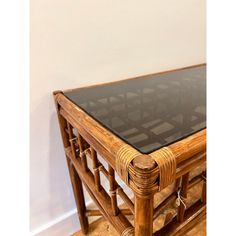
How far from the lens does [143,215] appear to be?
0.53 meters

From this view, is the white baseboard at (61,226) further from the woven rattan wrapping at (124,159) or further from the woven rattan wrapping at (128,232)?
the woven rattan wrapping at (124,159)

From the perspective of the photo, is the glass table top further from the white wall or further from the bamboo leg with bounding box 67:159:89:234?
the bamboo leg with bounding box 67:159:89:234

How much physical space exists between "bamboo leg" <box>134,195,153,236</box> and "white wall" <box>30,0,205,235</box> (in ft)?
1.71

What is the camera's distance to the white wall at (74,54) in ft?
2.73

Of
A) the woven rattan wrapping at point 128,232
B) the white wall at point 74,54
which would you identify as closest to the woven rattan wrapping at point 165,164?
the woven rattan wrapping at point 128,232

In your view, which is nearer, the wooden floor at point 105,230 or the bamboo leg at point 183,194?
the bamboo leg at point 183,194

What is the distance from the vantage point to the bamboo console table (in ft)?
1.70

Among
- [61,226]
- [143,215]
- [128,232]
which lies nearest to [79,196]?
[61,226]

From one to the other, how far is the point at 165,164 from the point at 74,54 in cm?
58

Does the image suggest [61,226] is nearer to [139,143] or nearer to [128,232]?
[128,232]

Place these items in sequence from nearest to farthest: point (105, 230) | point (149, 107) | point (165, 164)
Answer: point (165, 164) → point (149, 107) → point (105, 230)

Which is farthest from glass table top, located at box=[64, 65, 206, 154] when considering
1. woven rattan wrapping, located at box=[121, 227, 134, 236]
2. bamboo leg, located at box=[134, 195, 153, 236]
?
woven rattan wrapping, located at box=[121, 227, 134, 236]
